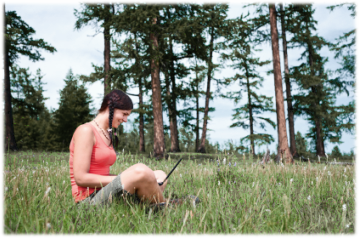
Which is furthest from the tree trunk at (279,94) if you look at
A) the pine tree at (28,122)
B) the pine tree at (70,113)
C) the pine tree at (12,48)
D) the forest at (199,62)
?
the pine tree at (28,122)

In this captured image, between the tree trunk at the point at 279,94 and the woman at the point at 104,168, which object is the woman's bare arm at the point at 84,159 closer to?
the woman at the point at 104,168

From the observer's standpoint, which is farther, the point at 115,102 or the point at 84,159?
the point at 115,102

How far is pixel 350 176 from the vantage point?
4.36m

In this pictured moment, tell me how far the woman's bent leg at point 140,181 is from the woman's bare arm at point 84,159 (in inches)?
11.4

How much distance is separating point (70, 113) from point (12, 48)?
12.0 meters

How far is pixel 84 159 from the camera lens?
96.7 inches

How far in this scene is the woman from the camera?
238 centimetres

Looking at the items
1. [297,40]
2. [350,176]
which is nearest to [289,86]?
[297,40]

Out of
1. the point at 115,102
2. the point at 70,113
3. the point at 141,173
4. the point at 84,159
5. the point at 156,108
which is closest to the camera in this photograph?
the point at 141,173

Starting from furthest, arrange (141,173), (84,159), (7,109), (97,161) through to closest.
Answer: (7,109) < (97,161) < (84,159) < (141,173)

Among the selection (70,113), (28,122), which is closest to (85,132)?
(70,113)

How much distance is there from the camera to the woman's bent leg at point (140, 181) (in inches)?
92.4

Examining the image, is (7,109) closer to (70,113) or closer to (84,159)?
(70,113)

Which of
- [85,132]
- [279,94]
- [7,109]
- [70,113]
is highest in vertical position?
[70,113]
